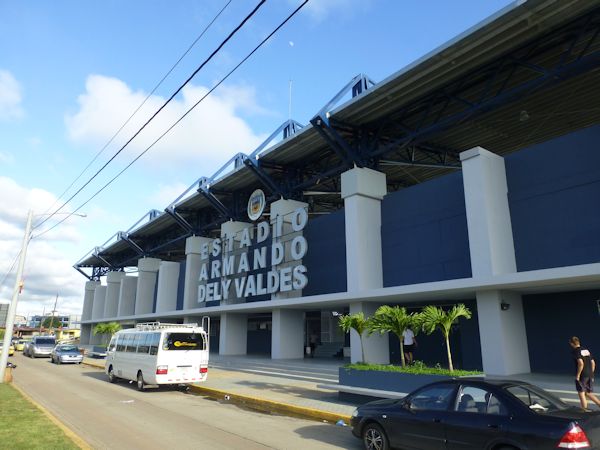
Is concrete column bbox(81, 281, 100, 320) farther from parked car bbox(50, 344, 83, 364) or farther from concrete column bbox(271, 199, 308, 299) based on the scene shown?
concrete column bbox(271, 199, 308, 299)

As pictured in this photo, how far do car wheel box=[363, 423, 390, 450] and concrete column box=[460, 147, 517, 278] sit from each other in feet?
29.9

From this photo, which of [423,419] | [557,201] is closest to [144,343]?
[423,419]

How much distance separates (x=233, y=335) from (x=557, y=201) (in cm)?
2169

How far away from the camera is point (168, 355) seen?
16312 mm

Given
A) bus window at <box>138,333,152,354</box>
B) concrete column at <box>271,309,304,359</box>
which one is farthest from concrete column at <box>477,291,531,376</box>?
concrete column at <box>271,309,304,359</box>

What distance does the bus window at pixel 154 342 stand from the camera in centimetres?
1644

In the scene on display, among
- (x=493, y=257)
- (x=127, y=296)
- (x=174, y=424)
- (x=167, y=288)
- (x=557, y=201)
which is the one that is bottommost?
(x=174, y=424)

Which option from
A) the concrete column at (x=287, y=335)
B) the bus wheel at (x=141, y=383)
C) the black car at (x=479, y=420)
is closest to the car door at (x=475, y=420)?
the black car at (x=479, y=420)

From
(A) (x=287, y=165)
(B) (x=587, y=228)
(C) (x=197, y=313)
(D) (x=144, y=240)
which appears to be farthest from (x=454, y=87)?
(D) (x=144, y=240)

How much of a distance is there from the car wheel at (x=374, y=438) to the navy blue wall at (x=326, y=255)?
1541 cm

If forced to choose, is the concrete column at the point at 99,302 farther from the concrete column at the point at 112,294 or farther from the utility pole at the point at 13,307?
the utility pole at the point at 13,307

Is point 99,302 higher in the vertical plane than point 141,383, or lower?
higher

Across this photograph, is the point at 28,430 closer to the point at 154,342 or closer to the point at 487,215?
the point at 154,342

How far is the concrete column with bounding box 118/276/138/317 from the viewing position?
49.7 meters
